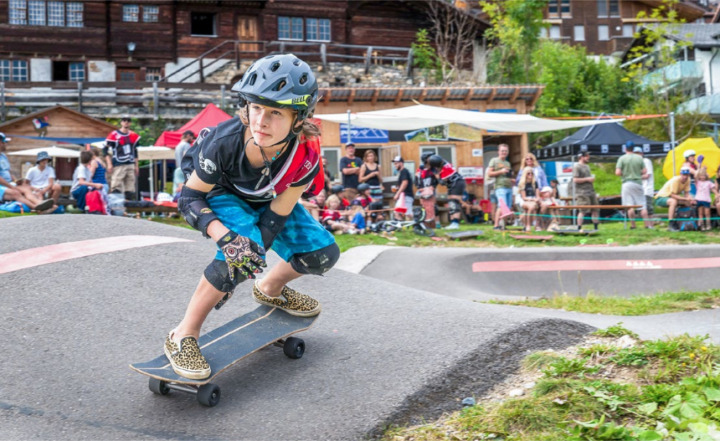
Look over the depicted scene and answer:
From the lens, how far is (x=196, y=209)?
4273mm

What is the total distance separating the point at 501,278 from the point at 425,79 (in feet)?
85.1

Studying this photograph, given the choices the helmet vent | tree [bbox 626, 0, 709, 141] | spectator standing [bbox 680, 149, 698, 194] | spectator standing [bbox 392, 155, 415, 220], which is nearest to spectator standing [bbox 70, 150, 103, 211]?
spectator standing [bbox 392, 155, 415, 220]

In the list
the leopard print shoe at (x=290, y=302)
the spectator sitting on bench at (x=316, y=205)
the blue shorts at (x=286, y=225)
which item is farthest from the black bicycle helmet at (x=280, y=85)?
the spectator sitting on bench at (x=316, y=205)

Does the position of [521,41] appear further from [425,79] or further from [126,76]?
[126,76]

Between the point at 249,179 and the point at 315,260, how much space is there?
751 mm

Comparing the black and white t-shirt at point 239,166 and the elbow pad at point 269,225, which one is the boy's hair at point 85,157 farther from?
the elbow pad at point 269,225

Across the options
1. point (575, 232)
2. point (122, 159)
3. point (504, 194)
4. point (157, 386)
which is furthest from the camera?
point (504, 194)

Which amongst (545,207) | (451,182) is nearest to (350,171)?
(451,182)

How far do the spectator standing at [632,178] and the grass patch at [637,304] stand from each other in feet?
28.0

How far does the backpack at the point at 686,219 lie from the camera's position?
50.4ft

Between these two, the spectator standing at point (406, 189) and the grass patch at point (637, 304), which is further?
the spectator standing at point (406, 189)

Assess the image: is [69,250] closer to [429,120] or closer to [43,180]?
[43,180]

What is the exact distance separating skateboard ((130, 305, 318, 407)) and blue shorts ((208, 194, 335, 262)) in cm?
52

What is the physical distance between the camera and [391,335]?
5.24 meters
